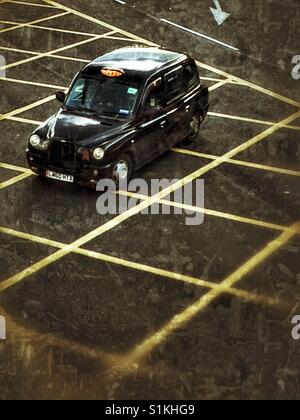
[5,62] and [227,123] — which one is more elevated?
[5,62]

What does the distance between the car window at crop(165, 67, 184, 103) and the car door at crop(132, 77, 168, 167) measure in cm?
19

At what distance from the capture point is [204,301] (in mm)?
7910

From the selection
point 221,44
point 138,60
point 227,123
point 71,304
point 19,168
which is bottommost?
point 71,304

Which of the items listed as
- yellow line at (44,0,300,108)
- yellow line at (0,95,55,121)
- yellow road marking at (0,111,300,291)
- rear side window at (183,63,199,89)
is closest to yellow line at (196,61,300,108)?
yellow line at (44,0,300,108)

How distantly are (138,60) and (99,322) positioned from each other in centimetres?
533

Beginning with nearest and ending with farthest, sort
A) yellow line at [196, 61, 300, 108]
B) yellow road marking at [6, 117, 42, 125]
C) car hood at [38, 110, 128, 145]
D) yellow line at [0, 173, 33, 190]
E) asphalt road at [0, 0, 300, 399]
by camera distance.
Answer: asphalt road at [0, 0, 300, 399] → car hood at [38, 110, 128, 145] → yellow line at [0, 173, 33, 190] → yellow road marking at [6, 117, 42, 125] → yellow line at [196, 61, 300, 108]

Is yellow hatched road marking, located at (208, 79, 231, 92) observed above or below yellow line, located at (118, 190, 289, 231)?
above

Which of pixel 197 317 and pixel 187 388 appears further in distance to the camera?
pixel 197 317

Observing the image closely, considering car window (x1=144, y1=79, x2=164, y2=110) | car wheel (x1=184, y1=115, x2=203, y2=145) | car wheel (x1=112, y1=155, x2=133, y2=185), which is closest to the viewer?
car wheel (x1=112, y1=155, x2=133, y2=185)

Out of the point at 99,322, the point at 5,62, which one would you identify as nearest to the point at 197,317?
the point at 99,322

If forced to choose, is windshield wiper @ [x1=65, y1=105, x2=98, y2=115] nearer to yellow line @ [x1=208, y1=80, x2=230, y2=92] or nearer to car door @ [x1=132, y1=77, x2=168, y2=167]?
car door @ [x1=132, y1=77, x2=168, y2=167]

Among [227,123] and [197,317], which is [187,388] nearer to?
[197,317]

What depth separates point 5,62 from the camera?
1591 cm

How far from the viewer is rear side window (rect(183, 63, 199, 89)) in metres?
11.9
